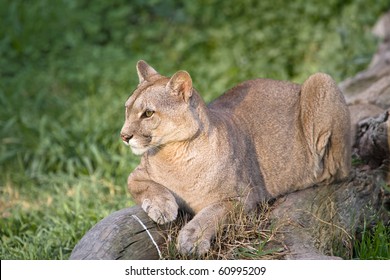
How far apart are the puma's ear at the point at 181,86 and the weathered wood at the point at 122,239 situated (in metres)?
0.96

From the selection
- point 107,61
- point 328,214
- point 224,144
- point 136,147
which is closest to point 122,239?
point 136,147

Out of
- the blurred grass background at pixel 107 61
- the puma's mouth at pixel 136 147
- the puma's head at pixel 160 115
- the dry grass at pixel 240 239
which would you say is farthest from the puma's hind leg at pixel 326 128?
the blurred grass background at pixel 107 61

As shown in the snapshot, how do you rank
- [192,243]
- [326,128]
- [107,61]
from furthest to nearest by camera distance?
[107,61] < [326,128] < [192,243]

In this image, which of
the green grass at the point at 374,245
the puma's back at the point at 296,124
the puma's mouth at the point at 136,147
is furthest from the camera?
the puma's back at the point at 296,124

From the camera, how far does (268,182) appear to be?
6.73m

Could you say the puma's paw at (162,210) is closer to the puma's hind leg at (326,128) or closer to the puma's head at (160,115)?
the puma's head at (160,115)

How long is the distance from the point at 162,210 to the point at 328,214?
1.47 metres

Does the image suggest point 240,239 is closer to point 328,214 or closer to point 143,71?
point 328,214

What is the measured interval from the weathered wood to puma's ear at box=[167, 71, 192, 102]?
0.96 metres

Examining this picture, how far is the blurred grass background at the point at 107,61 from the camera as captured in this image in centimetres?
898

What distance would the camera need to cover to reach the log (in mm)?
5754

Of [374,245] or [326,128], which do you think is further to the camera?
[326,128]

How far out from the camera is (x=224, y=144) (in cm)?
627

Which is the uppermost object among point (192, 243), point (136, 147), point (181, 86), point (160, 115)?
point (181, 86)
